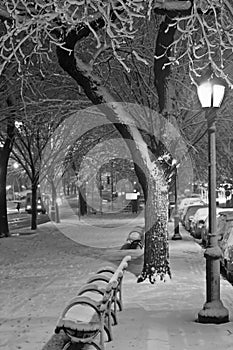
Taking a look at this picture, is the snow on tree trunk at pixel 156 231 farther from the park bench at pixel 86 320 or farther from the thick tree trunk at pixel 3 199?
the thick tree trunk at pixel 3 199

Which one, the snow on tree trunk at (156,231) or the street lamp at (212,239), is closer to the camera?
the street lamp at (212,239)

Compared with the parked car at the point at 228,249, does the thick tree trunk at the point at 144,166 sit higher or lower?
higher

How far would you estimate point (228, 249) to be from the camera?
529 inches

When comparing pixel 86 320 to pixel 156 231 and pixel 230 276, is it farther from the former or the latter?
pixel 230 276

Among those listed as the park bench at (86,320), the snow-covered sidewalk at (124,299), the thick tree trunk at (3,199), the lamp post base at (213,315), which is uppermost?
the thick tree trunk at (3,199)

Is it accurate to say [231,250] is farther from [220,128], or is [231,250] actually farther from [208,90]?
[220,128]

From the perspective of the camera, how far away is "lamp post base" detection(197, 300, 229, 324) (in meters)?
7.93

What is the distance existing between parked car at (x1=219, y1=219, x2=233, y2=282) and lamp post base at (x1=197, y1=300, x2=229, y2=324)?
14.6 feet

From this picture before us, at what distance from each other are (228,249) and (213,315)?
5645mm

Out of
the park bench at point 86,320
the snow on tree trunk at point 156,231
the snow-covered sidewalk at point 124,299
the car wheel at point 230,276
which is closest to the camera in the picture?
the park bench at point 86,320

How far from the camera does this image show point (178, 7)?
8.85 metres

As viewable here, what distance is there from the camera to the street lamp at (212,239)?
8.00 m

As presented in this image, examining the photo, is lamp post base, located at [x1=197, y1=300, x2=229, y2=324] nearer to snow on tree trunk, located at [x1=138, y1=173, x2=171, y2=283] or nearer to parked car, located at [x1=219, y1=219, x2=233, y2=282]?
snow on tree trunk, located at [x1=138, y1=173, x2=171, y2=283]

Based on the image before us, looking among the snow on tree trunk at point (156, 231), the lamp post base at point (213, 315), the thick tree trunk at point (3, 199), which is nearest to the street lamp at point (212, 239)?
the lamp post base at point (213, 315)
